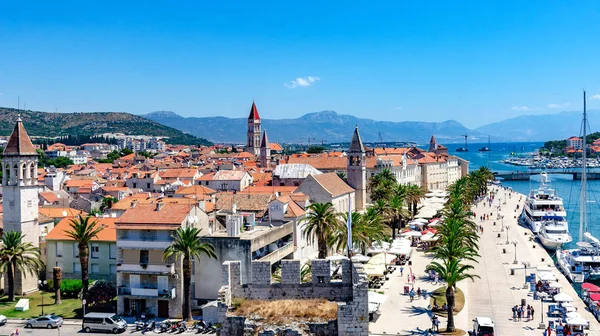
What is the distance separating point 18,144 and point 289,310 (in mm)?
48007

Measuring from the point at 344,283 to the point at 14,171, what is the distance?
46.9 meters

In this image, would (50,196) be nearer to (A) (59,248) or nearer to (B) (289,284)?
(A) (59,248)

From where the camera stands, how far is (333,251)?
65.9m

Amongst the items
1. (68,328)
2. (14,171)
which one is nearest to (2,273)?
(14,171)

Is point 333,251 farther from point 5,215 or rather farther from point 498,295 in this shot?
point 5,215

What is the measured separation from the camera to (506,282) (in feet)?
182

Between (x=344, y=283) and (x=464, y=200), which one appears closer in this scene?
(x=344, y=283)

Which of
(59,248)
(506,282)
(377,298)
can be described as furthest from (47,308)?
(506,282)

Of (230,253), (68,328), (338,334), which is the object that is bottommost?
(68,328)

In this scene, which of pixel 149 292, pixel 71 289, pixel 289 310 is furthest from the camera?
pixel 71 289

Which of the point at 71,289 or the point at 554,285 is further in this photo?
the point at 71,289

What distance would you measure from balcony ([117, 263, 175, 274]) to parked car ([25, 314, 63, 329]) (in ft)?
18.6

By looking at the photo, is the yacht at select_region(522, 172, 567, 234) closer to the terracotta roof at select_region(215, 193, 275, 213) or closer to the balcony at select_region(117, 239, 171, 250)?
the terracotta roof at select_region(215, 193, 275, 213)

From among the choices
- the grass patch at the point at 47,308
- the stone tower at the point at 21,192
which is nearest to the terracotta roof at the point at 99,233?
the stone tower at the point at 21,192
